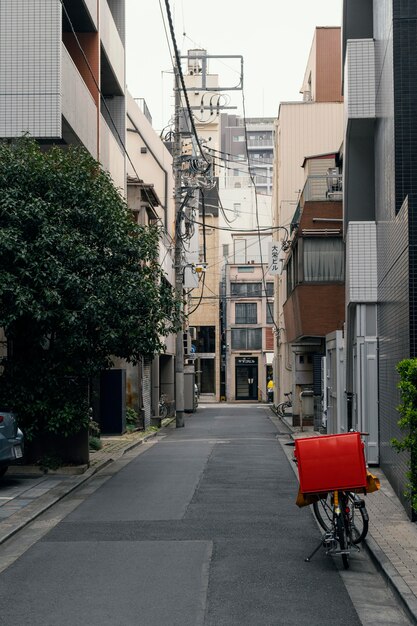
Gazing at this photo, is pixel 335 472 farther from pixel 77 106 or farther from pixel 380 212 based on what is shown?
pixel 77 106

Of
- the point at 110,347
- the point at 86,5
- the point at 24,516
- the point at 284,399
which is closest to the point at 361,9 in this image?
the point at 86,5

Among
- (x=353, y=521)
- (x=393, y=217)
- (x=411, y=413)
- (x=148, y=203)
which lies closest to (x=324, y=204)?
(x=148, y=203)

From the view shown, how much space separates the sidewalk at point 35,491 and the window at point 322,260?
373 inches

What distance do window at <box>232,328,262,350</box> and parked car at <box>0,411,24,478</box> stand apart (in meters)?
67.0

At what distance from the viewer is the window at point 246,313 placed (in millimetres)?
82438

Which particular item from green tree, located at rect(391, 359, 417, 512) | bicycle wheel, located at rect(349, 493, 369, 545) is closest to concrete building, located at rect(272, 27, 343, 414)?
green tree, located at rect(391, 359, 417, 512)

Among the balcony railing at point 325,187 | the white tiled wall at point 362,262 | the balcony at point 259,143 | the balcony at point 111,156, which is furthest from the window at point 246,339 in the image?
the white tiled wall at point 362,262

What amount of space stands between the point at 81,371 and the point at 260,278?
65150mm

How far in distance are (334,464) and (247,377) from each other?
A: 72.7 metres

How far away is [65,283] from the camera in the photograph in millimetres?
16234

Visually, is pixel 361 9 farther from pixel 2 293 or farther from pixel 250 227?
pixel 250 227

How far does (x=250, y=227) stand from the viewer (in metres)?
89.4

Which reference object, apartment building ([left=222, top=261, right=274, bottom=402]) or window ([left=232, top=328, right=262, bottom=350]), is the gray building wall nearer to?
apartment building ([left=222, top=261, right=274, bottom=402])

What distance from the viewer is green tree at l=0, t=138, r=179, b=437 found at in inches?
636
